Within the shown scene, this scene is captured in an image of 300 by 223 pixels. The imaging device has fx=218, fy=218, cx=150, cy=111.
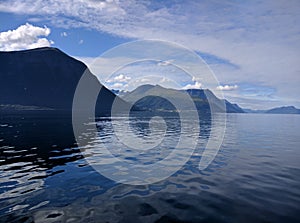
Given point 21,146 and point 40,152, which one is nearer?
point 40,152

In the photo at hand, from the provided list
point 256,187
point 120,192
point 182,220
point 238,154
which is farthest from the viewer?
point 238,154

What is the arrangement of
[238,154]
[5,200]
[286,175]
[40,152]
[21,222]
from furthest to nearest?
[238,154] → [40,152] → [286,175] → [5,200] → [21,222]

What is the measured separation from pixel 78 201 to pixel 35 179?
7.21 meters

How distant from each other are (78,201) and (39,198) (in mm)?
2983

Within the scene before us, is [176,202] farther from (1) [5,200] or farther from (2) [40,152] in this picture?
(2) [40,152]

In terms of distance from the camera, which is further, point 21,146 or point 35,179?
point 21,146

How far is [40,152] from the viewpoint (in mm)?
33094

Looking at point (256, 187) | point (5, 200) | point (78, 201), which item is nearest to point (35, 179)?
point (5, 200)

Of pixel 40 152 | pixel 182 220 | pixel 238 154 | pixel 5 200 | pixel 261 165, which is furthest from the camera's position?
pixel 238 154

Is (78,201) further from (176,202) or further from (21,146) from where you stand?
(21,146)

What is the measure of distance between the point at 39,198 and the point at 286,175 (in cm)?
2454

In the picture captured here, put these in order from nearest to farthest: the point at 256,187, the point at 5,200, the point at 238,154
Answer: the point at 5,200
the point at 256,187
the point at 238,154

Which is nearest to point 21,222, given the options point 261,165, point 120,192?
point 120,192

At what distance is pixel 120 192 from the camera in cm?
1764
